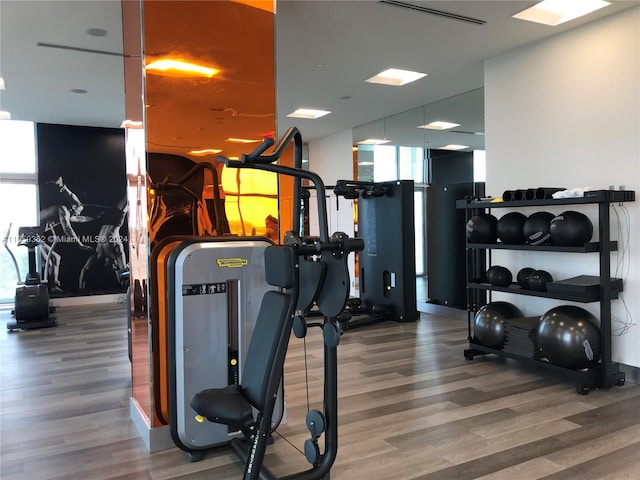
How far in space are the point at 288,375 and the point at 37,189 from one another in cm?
617

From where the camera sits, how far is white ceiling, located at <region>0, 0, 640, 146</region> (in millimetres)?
3936

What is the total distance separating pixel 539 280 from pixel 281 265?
9.55 feet

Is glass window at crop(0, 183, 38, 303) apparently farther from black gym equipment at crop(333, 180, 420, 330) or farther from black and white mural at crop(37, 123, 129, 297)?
black gym equipment at crop(333, 180, 420, 330)

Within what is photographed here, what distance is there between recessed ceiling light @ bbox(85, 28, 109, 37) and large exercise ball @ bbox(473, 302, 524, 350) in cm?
406

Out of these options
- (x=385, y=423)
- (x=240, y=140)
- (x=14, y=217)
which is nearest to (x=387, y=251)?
(x=385, y=423)

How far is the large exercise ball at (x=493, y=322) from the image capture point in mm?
4355

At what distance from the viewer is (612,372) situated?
3.80m

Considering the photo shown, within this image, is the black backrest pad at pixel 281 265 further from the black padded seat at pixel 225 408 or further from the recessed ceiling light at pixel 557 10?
the recessed ceiling light at pixel 557 10

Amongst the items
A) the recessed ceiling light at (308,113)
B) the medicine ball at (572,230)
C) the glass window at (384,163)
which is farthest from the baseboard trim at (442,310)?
the recessed ceiling light at (308,113)

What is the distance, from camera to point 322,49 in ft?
15.8

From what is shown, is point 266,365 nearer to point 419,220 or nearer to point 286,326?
point 286,326

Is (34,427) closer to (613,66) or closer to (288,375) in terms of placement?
(288,375)

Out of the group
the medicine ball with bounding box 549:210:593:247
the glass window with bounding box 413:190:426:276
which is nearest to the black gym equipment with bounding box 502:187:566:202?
the medicine ball with bounding box 549:210:593:247

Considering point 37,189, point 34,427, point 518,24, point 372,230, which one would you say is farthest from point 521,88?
point 37,189
